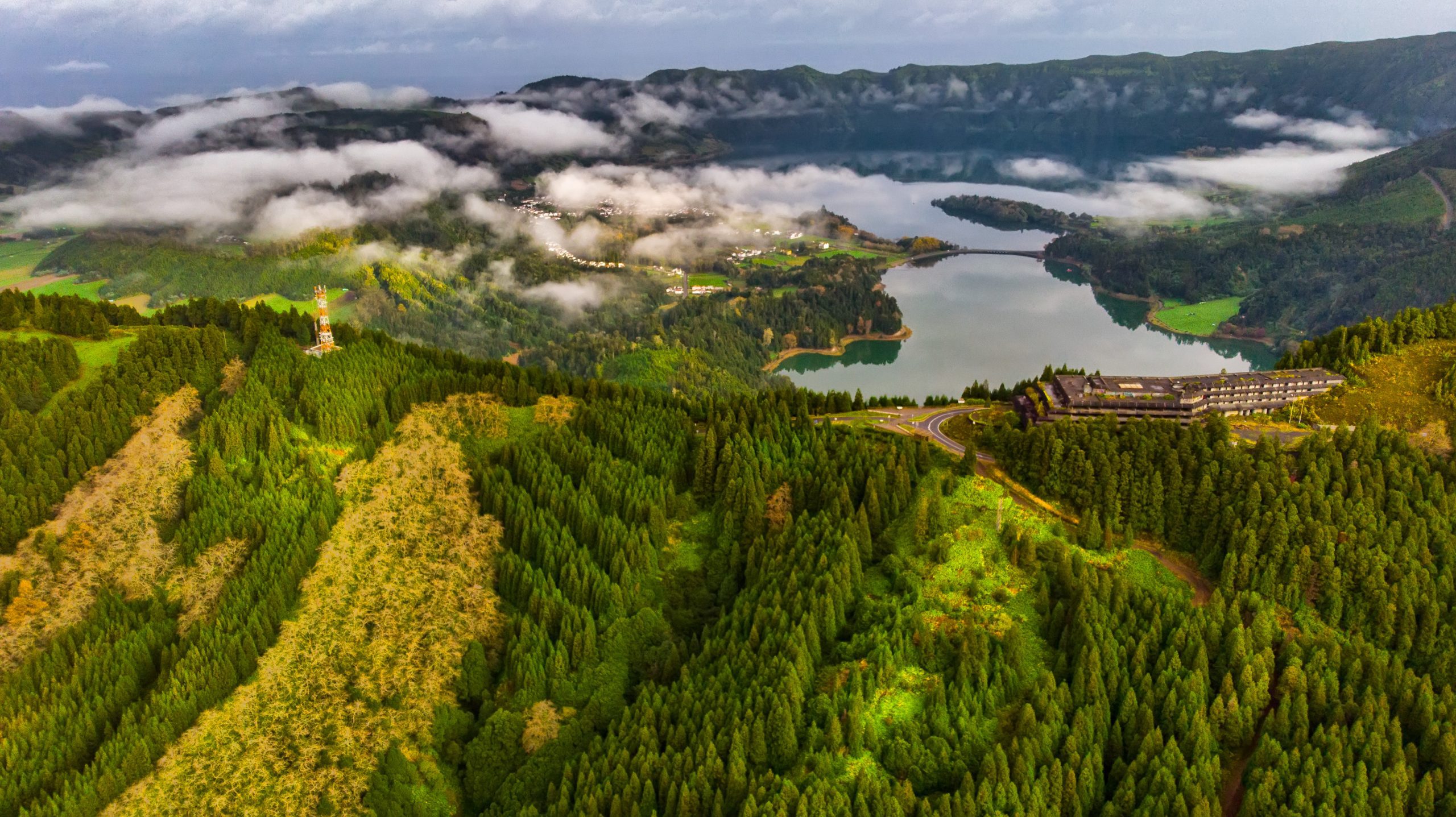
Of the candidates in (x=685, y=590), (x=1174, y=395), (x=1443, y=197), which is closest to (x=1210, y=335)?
(x=1443, y=197)

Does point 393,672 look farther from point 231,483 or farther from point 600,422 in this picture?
point 600,422

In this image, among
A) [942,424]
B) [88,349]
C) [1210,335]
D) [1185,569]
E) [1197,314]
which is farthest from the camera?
[1197,314]

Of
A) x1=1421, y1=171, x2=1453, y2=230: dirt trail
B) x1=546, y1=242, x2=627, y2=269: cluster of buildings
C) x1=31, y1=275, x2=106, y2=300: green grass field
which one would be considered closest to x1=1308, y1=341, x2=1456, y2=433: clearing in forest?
x1=1421, y1=171, x2=1453, y2=230: dirt trail

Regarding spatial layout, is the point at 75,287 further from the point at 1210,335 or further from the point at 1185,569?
the point at 1210,335

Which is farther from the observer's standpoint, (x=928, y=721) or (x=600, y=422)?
(x=600, y=422)

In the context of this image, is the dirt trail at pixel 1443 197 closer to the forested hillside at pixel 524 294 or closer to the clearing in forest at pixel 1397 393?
the forested hillside at pixel 524 294

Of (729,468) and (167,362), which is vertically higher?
(167,362)

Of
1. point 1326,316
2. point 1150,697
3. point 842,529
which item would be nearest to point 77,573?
point 842,529
